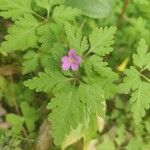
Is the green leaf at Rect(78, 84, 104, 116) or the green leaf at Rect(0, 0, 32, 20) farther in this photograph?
the green leaf at Rect(0, 0, 32, 20)

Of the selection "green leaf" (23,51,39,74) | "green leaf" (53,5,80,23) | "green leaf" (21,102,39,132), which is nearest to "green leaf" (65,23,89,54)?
"green leaf" (53,5,80,23)

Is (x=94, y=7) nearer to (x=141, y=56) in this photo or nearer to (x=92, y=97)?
(x=141, y=56)

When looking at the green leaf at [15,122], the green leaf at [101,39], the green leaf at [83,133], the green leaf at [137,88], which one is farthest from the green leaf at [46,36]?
the green leaf at [15,122]

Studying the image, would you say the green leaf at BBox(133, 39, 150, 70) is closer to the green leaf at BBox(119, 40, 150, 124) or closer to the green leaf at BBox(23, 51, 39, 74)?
the green leaf at BBox(119, 40, 150, 124)

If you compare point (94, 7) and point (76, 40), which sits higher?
point (76, 40)

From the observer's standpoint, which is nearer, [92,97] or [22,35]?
[92,97]

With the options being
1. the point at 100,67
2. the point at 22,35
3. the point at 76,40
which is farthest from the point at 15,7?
the point at 100,67

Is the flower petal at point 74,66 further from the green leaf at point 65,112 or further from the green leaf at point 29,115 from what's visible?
the green leaf at point 29,115

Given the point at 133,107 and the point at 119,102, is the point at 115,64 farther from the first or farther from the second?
the point at 133,107
